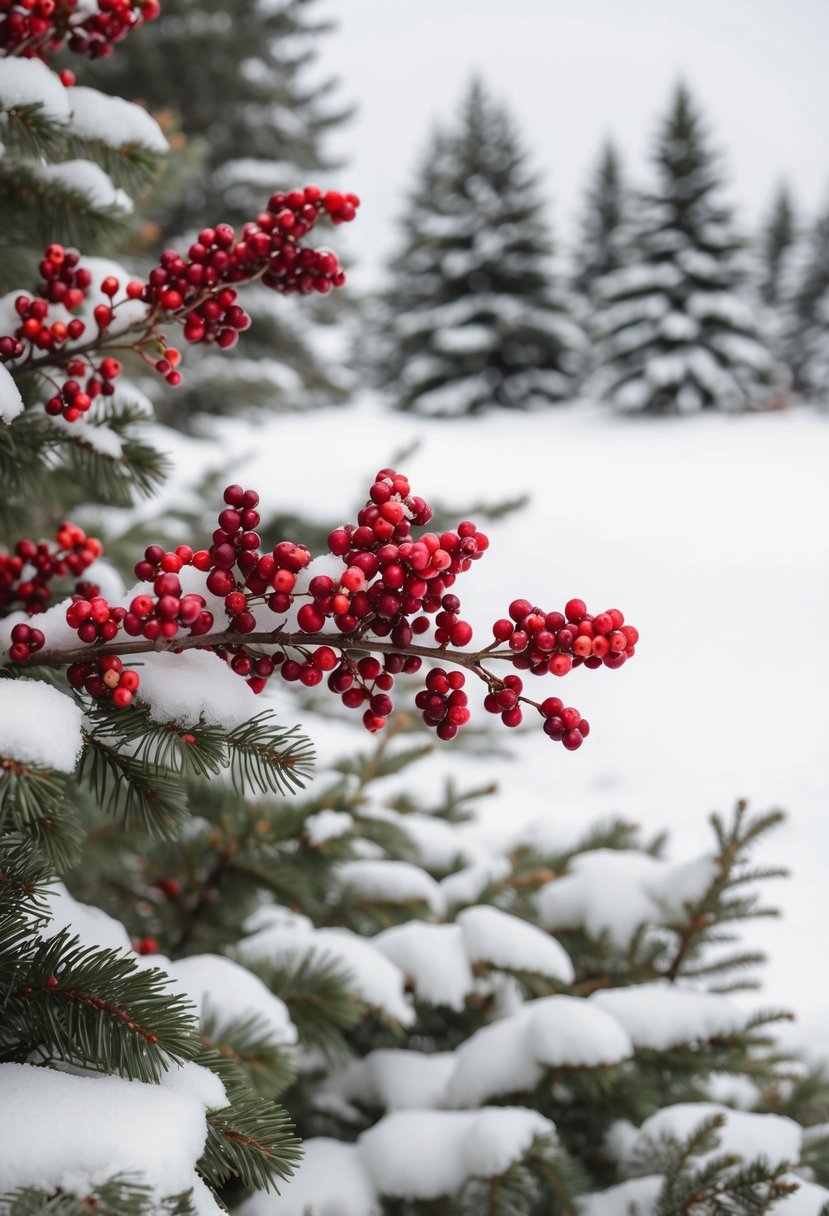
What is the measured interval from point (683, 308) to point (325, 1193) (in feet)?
62.9

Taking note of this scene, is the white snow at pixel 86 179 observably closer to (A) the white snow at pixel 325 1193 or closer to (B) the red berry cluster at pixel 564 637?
(B) the red berry cluster at pixel 564 637

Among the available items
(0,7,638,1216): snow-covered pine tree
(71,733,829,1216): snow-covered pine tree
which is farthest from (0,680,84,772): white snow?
(71,733,829,1216): snow-covered pine tree

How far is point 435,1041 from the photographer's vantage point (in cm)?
255

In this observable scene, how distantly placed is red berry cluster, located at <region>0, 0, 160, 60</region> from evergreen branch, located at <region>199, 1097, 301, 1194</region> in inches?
65.6

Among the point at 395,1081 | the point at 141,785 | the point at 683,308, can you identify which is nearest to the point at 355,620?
the point at 141,785

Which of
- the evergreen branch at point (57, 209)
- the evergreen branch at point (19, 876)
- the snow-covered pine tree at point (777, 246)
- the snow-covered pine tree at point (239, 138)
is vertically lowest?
the evergreen branch at point (19, 876)

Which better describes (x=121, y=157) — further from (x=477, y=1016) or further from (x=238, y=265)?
(x=477, y=1016)

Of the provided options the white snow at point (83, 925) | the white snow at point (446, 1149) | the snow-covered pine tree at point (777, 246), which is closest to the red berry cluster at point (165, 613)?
the white snow at point (83, 925)

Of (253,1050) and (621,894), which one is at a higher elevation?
(621,894)

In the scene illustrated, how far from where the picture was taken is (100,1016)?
0.95 m

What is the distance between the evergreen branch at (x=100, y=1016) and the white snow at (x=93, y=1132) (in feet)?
0.10

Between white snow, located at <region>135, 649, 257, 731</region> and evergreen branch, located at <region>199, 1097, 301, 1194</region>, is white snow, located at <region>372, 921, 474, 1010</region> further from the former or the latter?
white snow, located at <region>135, 649, 257, 731</region>

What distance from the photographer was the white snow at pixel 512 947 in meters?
1.90

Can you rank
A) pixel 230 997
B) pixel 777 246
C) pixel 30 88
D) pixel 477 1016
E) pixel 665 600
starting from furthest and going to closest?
1. pixel 777 246
2. pixel 665 600
3. pixel 477 1016
4. pixel 230 997
5. pixel 30 88
